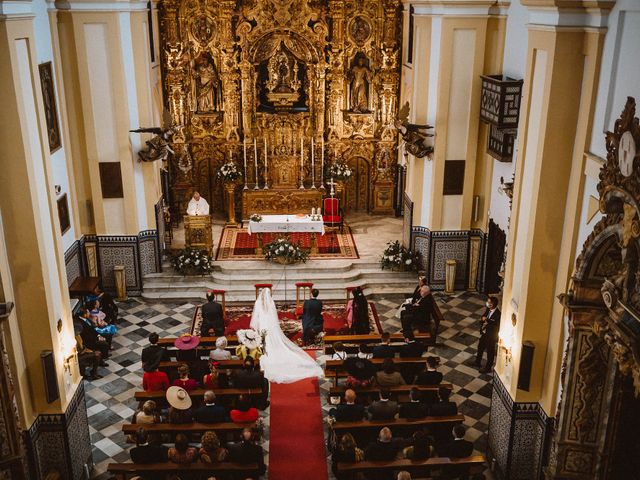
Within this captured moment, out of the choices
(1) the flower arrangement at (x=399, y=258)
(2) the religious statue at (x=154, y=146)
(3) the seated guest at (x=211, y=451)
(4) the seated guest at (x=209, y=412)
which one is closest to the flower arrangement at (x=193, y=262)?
(2) the religious statue at (x=154, y=146)

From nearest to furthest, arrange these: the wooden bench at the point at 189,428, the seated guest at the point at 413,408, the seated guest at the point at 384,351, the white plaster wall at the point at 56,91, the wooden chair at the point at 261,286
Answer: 1. the wooden bench at the point at 189,428
2. the seated guest at the point at 413,408
3. the seated guest at the point at 384,351
4. the white plaster wall at the point at 56,91
5. the wooden chair at the point at 261,286

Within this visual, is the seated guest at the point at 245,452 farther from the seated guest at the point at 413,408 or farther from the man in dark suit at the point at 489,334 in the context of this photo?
the man in dark suit at the point at 489,334

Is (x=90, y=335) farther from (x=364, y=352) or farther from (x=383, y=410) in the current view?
(x=383, y=410)

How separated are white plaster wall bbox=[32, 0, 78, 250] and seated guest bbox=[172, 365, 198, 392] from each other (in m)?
3.76

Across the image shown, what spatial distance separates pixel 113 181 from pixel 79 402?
6875mm

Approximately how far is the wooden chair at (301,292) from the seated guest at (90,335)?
4408mm

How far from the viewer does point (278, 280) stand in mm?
16938

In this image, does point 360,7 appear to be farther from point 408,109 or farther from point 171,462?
point 171,462

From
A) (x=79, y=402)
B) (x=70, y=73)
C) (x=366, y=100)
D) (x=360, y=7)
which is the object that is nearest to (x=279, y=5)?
(x=360, y=7)

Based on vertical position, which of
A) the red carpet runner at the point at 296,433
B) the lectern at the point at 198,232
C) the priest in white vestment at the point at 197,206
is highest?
the priest in white vestment at the point at 197,206

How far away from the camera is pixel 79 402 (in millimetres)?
10250

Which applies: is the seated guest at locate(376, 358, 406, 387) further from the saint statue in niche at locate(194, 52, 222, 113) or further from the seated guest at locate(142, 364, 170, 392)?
the saint statue in niche at locate(194, 52, 222, 113)

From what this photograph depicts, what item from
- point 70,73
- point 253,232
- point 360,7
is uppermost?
point 360,7

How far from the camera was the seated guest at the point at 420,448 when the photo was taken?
31.1 feet
